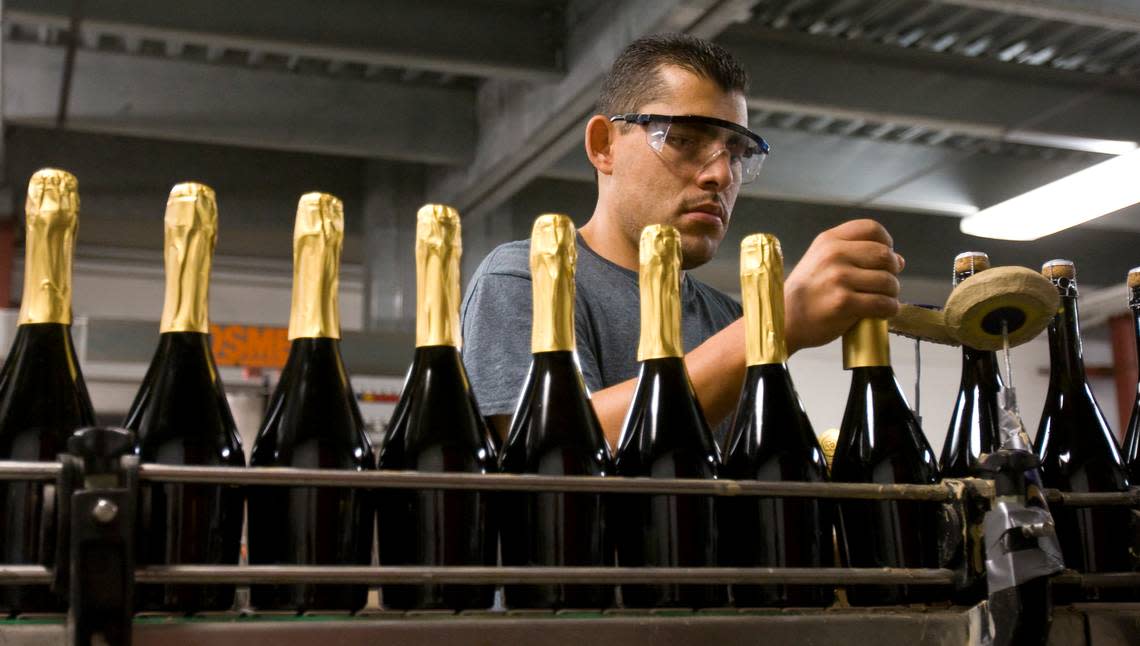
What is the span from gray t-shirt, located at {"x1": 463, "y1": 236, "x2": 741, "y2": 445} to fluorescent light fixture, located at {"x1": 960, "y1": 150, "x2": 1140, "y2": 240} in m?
1.90

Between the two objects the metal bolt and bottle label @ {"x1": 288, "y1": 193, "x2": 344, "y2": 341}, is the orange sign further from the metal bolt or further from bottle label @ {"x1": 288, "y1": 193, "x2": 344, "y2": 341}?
the metal bolt

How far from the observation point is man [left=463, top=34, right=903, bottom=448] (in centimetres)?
108

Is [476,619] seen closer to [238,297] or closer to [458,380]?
[458,380]

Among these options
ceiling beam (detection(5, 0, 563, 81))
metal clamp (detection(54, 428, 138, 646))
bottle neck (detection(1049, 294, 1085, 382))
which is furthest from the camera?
ceiling beam (detection(5, 0, 563, 81))

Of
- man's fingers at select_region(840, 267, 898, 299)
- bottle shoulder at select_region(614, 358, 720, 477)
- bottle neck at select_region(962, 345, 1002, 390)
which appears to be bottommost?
bottle shoulder at select_region(614, 358, 720, 477)

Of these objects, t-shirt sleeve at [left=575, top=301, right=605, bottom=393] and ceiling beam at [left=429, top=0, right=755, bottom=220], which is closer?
t-shirt sleeve at [left=575, top=301, right=605, bottom=393]

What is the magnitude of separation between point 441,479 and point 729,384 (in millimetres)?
363

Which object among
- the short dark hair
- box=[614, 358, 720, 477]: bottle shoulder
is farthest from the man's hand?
the short dark hair

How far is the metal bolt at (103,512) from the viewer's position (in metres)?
0.50

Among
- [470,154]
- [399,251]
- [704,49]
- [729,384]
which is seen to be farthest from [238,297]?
[729,384]

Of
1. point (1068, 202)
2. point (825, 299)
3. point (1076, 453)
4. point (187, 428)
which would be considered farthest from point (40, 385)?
point (1068, 202)

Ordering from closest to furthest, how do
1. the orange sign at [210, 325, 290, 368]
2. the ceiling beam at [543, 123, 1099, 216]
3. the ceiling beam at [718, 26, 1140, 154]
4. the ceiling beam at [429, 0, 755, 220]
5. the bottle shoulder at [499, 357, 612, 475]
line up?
the bottle shoulder at [499, 357, 612, 475], the ceiling beam at [429, 0, 755, 220], the ceiling beam at [718, 26, 1140, 154], the orange sign at [210, 325, 290, 368], the ceiling beam at [543, 123, 1099, 216]

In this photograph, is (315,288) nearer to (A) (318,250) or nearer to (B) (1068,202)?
(A) (318,250)

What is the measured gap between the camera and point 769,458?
0.74 m
